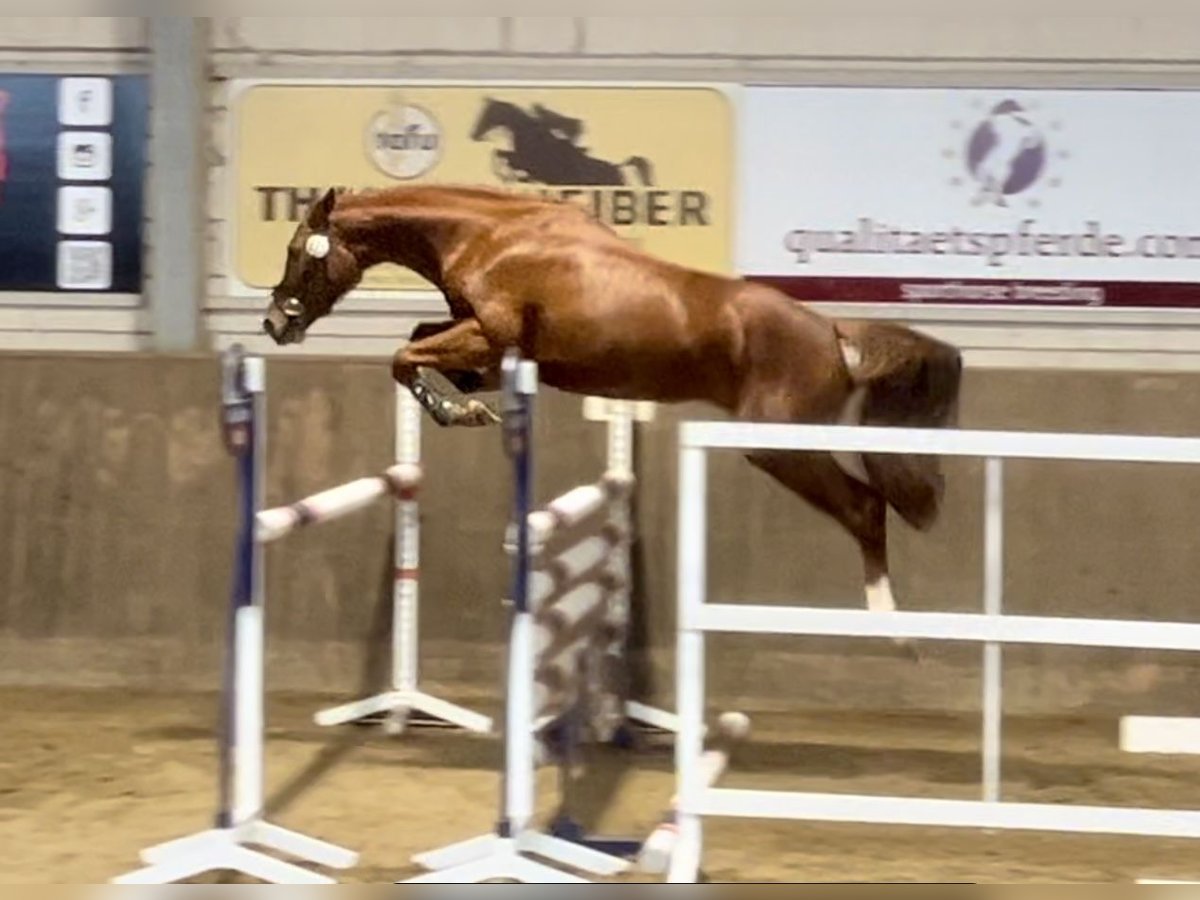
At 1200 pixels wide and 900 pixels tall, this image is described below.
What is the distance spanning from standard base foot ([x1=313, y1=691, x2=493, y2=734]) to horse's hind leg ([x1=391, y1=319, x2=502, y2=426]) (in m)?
1.37

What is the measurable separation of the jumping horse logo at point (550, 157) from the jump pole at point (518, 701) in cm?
218

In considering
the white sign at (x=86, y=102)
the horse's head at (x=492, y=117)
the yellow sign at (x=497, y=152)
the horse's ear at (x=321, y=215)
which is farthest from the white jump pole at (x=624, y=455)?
the white sign at (x=86, y=102)

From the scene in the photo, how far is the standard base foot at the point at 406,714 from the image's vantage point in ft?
17.4

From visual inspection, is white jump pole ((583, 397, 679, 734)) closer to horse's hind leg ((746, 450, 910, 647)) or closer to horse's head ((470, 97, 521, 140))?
horse's hind leg ((746, 450, 910, 647))

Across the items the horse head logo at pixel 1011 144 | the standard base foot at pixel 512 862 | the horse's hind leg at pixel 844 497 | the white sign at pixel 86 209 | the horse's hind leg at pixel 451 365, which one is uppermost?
the horse head logo at pixel 1011 144

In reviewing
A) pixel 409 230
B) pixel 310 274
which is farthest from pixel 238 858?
pixel 409 230

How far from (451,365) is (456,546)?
1.64m

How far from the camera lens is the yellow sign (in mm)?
5883

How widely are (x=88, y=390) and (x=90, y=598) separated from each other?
648 millimetres

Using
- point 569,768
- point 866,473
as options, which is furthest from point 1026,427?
point 569,768

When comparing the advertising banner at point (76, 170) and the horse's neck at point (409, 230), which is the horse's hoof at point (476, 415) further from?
the advertising banner at point (76, 170)

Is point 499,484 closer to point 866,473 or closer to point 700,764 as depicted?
point 866,473

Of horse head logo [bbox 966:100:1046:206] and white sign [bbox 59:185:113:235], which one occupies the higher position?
horse head logo [bbox 966:100:1046:206]

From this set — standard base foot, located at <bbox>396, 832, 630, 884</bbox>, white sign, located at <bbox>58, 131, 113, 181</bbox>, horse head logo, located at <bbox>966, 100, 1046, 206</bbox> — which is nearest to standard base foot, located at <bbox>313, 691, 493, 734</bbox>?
standard base foot, located at <bbox>396, 832, 630, 884</bbox>
